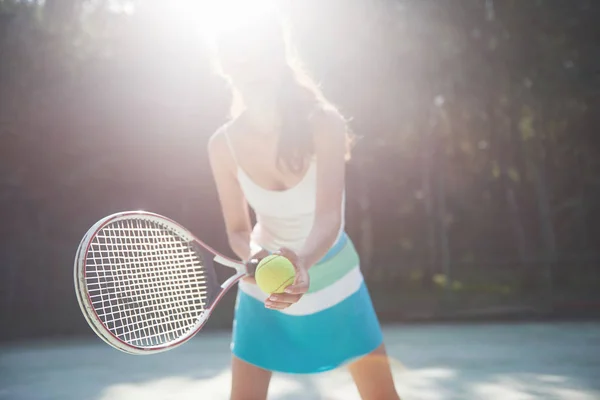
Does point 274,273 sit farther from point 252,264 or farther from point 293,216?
point 293,216

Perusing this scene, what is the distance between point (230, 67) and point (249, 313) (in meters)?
0.75

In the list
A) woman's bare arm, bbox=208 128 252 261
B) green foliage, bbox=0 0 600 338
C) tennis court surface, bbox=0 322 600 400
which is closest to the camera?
woman's bare arm, bbox=208 128 252 261

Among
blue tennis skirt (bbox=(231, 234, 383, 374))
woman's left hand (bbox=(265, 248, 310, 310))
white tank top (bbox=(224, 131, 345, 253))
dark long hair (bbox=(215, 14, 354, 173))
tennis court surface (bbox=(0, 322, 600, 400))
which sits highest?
dark long hair (bbox=(215, 14, 354, 173))

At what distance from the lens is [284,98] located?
2.15 m

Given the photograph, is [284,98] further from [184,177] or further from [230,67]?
[184,177]

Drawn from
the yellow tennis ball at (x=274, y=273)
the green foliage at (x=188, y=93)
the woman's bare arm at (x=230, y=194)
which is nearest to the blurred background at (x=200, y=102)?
the green foliage at (x=188, y=93)

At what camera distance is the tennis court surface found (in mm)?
5281

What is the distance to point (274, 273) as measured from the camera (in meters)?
2.03

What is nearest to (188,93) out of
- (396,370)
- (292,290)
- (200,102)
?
(200,102)

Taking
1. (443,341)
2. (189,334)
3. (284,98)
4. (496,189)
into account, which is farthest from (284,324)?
(496,189)

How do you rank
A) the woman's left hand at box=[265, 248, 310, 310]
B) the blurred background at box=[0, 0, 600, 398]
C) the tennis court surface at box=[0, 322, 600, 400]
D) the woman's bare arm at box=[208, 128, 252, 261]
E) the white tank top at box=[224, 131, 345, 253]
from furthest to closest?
the blurred background at box=[0, 0, 600, 398], the tennis court surface at box=[0, 322, 600, 400], the woman's bare arm at box=[208, 128, 252, 261], the white tank top at box=[224, 131, 345, 253], the woman's left hand at box=[265, 248, 310, 310]

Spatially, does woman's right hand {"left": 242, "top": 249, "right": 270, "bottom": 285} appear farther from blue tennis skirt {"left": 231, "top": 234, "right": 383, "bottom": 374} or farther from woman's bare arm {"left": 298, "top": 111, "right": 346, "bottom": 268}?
woman's bare arm {"left": 298, "top": 111, "right": 346, "bottom": 268}

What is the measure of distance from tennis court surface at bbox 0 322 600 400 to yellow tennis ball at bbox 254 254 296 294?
10.6ft

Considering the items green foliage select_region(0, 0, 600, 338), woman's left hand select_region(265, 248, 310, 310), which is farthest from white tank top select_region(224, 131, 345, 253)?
green foliage select_region(0, 0, 600, 338)
